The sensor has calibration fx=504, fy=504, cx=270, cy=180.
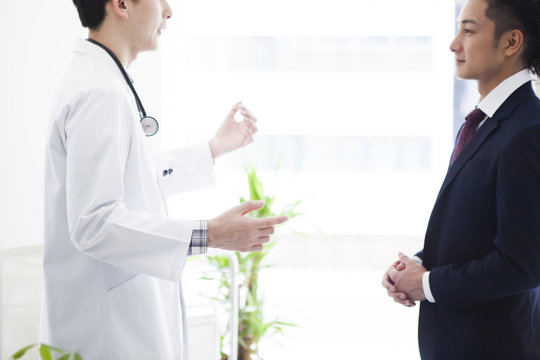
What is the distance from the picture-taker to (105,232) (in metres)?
1.13

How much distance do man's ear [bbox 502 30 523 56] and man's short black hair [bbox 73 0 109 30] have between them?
1.08 meters

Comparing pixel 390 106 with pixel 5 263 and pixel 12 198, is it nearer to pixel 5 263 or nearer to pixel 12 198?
pixel 12 198

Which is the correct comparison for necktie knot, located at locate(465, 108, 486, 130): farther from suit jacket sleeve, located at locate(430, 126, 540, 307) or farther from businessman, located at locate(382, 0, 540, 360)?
suit jacket sleeve, located at locate(430, 126, 540, 307)

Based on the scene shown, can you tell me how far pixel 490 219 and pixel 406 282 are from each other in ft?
0.94

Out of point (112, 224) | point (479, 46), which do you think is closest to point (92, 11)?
point (112, 224)

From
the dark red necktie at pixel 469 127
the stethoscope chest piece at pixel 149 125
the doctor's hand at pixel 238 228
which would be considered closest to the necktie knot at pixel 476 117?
the dark red necktie at pixel 469 127

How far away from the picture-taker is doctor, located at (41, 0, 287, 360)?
1.15 metres

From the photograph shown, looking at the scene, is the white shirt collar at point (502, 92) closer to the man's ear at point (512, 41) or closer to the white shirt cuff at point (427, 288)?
the man's ear at point (512, 41)

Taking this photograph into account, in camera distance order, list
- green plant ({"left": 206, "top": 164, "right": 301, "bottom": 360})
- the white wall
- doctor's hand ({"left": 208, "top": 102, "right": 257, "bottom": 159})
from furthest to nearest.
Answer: green plant ({"left": 206, "top": 164, "right": 301, "bottom": 360}) → the white wall → doctor's hand ({"left": 208, "top": 102, "right": 257, "bottom": 159})

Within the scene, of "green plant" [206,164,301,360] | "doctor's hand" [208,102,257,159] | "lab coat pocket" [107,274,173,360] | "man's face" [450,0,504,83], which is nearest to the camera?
"lab coat pocket" [107,274,173,360]

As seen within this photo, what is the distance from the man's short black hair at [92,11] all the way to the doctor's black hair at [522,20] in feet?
3.44

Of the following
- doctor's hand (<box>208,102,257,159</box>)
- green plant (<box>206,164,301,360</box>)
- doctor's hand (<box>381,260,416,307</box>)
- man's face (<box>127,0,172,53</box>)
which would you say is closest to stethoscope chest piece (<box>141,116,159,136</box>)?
man's face (<box>127,0,172,53</box>)

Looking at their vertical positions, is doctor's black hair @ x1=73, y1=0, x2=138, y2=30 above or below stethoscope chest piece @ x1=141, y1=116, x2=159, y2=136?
above

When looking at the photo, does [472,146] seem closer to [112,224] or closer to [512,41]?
[512,41]
